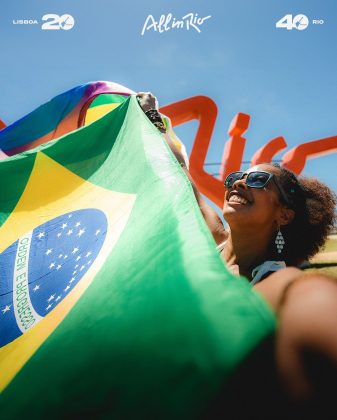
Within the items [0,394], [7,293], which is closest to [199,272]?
[0,394]

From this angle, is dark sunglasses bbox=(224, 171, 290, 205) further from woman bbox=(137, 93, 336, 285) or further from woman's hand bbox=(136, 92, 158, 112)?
woman's hand bbox=(136, 92, 158, 112)

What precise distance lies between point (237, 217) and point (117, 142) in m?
1.04

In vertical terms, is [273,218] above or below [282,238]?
above

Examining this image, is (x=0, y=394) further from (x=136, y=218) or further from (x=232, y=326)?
(x=232, y=326)

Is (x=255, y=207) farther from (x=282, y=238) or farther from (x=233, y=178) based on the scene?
(x=233, y=178)

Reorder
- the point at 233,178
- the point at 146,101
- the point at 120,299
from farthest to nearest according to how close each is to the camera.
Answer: the point at 146,101 < the point at 233,178 < the point at 120,299

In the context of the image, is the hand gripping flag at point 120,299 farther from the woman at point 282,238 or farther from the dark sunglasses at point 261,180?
the dark sunglasses at point 261,180

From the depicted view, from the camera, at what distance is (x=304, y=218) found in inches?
74.2

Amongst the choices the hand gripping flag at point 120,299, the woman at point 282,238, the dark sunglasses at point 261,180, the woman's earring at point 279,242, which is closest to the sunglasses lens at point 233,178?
the woman at point 282,238

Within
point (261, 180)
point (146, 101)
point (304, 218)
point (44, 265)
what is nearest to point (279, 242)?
point (304, 218)

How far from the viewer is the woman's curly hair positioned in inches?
72.9

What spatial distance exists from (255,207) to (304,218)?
338 millimetres

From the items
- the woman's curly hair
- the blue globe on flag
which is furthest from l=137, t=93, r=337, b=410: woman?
the blue globe on flag

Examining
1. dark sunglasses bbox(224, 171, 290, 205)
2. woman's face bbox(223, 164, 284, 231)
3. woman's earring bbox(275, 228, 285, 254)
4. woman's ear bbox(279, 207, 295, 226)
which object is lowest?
woman's earring bbox(275, 228, 285, 254)
